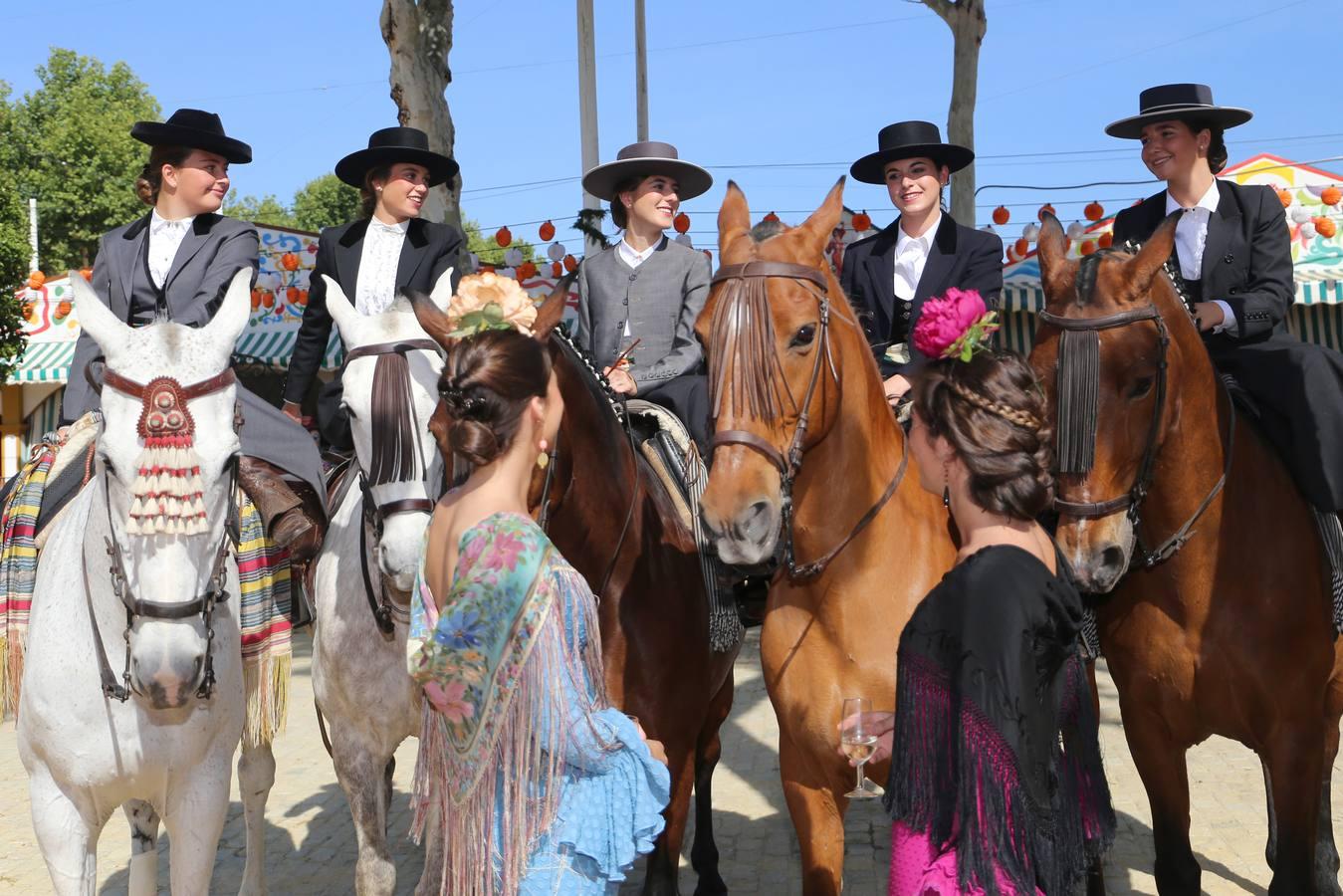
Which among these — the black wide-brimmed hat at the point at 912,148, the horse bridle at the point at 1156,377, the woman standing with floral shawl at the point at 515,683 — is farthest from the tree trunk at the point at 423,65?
the woman standing with floral shawl at the point at 515,683

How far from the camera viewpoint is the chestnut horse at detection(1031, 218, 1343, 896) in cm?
367

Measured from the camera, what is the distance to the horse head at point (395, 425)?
3.68m

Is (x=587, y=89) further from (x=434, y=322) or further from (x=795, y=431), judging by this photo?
(x=795, y=431)

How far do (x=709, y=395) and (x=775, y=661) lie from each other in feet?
3.22

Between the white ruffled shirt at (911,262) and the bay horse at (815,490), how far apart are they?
57.6 inches

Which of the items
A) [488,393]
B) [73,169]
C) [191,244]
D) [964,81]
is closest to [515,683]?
[488,393]

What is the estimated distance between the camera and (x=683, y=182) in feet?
18.4

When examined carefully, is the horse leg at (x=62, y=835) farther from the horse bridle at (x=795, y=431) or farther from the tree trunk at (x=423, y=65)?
the tree trunk at (x=423, y=65)

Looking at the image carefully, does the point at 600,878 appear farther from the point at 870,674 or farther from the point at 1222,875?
the point at 1222,875

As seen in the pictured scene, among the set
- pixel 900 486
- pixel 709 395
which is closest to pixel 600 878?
pixel 709 395

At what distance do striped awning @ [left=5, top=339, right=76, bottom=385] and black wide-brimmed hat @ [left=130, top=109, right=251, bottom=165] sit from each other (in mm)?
12524

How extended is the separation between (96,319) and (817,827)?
2.75 meters

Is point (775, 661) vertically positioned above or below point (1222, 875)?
above

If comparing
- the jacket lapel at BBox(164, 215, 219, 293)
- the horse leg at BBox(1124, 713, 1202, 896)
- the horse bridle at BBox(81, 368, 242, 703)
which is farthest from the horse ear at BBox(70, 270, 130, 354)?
the horse leg at BBox(1124, 713, 1202, 896)
